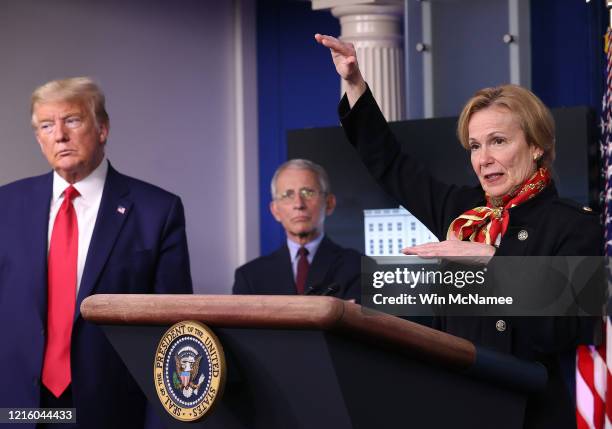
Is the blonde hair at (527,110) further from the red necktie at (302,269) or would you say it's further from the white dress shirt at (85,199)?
the red necktie at (302,269)

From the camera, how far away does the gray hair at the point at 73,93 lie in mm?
3355

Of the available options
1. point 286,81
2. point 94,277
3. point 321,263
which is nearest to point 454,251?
point 94,277

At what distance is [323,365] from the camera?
57.7 inches

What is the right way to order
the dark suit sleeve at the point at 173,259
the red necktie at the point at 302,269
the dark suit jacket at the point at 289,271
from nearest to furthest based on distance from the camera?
the dark suit sleeve at the point at 173,259 → the dark suit jacket at the point at 289,271 → the red necktie at the point at 302,269

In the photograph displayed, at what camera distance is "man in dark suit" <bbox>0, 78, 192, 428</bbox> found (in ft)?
10.1

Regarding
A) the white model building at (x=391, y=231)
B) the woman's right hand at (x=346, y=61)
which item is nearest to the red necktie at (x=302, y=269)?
the white model building at (x=391, y=231)

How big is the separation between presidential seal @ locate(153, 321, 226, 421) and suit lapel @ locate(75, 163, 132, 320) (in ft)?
4.87

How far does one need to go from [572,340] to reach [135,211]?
1.72 meters

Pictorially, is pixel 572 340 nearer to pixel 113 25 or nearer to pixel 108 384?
pixel 108 384

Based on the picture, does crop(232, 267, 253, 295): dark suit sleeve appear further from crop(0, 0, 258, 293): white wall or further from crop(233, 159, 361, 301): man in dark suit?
crop(0, 0, 258, 293): white wall

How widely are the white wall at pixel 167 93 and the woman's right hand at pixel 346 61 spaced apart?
11.3ft

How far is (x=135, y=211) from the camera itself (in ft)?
10.7

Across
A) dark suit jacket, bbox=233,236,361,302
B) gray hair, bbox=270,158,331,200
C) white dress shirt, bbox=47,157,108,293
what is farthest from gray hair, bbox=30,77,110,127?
gray hair, bbox=270,158,331,200

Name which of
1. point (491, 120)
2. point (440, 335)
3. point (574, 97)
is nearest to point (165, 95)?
point (574, 97)
